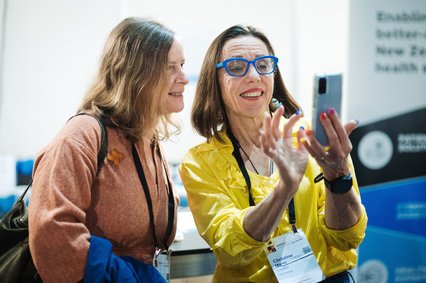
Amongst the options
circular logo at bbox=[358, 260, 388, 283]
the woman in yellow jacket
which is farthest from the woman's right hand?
circular logo at bbox=[358, 260, 388, 283]

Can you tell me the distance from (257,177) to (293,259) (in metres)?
0.35

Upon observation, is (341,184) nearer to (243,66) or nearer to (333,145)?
(333,145)

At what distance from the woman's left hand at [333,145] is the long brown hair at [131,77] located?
25.3 inches

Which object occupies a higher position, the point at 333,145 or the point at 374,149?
the point at 333,145

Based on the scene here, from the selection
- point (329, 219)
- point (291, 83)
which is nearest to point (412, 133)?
point (291, 83)

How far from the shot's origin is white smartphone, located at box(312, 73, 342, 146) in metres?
1.48

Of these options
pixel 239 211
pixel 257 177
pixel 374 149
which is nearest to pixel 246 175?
pixel 257 177

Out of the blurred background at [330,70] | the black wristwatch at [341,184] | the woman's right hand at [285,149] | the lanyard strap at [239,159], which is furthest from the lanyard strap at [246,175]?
the blurred background at [330,70]

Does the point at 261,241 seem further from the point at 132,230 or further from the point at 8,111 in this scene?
the point at 8,111

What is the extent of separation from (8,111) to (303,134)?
2739 mm

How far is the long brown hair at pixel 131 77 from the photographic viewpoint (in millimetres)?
1735

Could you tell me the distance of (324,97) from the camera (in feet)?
4.91

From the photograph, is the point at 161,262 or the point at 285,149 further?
the point at 161,262

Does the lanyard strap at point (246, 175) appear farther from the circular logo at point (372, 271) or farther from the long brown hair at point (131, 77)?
the circular logo at point (372, 271)
